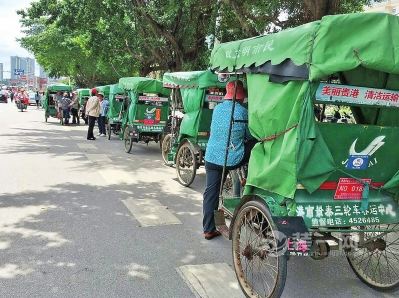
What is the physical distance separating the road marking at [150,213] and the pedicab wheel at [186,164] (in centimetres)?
130

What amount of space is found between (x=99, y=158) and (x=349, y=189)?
8909mm

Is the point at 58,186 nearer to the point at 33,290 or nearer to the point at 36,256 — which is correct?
the point at 36,256

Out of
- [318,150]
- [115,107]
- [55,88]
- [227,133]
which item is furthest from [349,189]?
[55,88]

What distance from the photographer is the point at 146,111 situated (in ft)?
42.2

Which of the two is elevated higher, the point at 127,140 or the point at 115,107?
the point at 115,107

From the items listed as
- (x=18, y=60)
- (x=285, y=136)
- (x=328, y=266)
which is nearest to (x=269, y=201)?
(x=285, y=136)

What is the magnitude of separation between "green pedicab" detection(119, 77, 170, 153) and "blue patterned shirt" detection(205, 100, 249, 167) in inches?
299

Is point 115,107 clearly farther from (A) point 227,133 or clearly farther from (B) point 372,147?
(B) point 372,147

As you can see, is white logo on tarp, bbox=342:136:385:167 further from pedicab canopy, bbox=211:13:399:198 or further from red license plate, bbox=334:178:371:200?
red license plate, bbox=334:178:371:200

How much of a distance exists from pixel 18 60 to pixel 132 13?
13200cm

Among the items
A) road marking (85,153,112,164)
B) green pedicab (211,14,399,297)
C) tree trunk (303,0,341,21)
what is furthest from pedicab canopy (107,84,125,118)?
green pedicab (211,14,399,297)

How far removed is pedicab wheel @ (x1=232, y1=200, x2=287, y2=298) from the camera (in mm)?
3854

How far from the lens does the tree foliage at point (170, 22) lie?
1220 cm

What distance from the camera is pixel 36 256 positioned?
4.81 m
